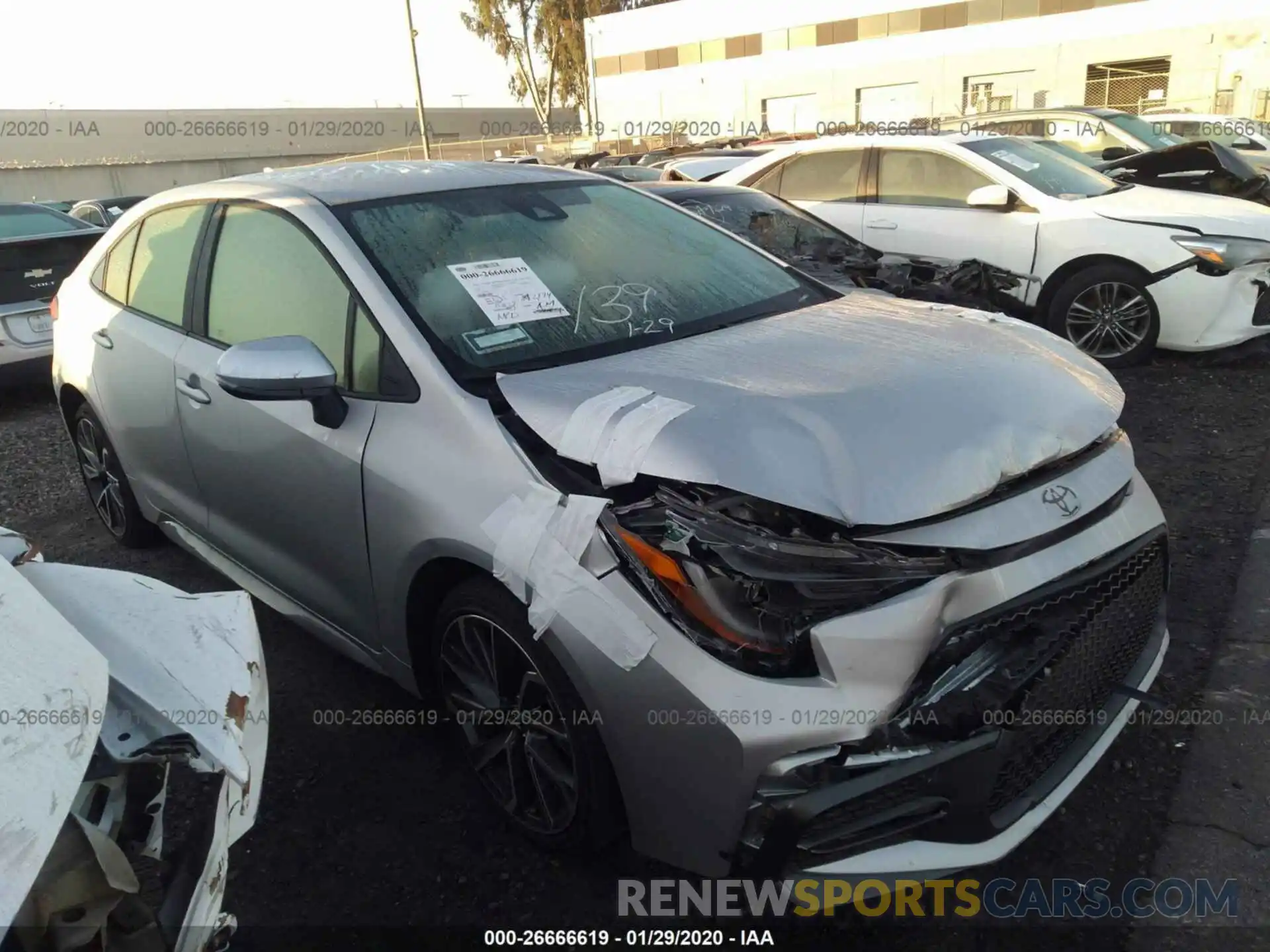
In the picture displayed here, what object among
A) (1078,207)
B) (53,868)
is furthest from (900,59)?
(53,868)

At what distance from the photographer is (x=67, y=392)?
4344 millimetres

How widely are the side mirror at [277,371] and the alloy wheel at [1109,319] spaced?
544 cm

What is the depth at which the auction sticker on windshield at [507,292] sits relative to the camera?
8.72 feet

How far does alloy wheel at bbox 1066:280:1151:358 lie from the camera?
20.4ft

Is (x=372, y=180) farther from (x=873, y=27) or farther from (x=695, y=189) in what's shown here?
(x=873, y=27)

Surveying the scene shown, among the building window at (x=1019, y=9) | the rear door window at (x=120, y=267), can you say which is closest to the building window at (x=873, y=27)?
the building window at (x=1019, y=9)

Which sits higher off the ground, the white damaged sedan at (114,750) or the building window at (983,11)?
the building window at (983,11)

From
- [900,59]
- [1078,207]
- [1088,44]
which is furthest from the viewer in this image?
[900,59]

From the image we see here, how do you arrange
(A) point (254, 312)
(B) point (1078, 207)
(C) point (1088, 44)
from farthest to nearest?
(C) point (1088, 44)
(B) point (1078, 207)
(A) point (254, 312)

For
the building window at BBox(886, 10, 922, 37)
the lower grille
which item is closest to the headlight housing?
the lower grille

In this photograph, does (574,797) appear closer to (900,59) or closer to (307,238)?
(307,238)

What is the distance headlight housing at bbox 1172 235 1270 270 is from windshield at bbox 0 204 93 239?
8.36 meters

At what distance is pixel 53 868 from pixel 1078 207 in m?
6.70

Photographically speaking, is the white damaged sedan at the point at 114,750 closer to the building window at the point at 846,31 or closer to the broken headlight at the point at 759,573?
the broken headlight at the point at 759,573
